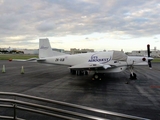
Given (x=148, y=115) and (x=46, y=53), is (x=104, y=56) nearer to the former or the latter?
(x=46, y=53)

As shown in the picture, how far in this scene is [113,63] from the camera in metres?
16.5

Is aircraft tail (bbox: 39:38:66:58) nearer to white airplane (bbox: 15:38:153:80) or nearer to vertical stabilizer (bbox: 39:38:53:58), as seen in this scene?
vertical stabilizer (bbox: 39:38:53:58)

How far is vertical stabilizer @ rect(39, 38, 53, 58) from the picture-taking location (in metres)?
20.1

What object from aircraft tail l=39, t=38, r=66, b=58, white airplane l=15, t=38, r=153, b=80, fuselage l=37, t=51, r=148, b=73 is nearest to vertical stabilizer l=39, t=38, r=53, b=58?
aircraft tail l=39, t=38, r=66, b=58

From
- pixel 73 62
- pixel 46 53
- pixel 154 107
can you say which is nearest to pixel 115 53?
pixel 73 62

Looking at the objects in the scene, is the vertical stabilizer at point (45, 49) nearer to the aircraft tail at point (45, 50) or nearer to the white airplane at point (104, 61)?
the aircraft tail at point (45, 50)

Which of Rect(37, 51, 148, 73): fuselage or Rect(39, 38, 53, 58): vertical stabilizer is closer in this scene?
Rect(37, 51, 148, 73): fuselage

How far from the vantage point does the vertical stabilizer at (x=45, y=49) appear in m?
20.1

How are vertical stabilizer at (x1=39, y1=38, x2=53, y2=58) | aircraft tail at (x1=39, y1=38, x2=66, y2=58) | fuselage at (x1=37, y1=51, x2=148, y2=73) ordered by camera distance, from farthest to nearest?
vertical stabilizer at (x1=39, y1=38, x2=53, y2=58)
aircraft tail at (x1=39, y1=38, x2=66, y2=58)
fuselage at (x1=37, y1=51, x2=148, y2=73)

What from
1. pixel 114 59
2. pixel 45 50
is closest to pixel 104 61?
pixel 114 59

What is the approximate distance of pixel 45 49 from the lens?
796 inches

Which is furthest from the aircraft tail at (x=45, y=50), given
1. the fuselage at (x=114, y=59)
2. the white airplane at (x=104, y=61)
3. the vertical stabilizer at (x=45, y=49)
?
the fuselage at (x=114, y=59)

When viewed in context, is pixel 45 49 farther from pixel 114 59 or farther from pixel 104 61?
pixel 114 59

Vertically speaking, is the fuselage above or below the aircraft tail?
below
